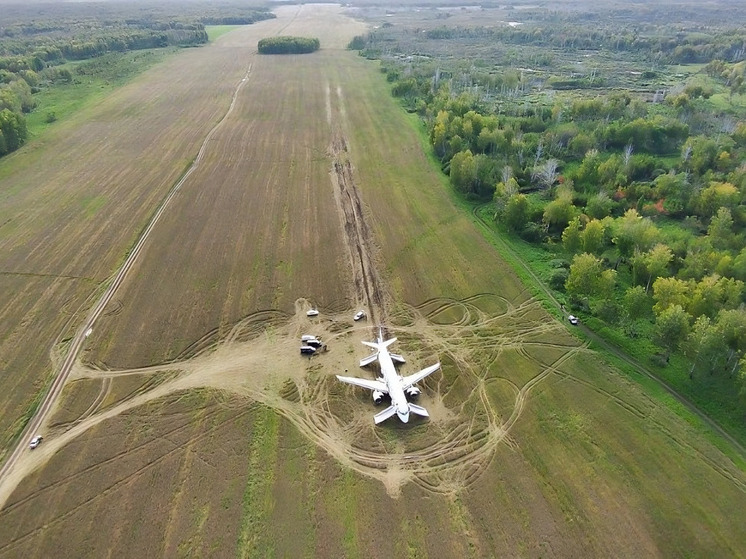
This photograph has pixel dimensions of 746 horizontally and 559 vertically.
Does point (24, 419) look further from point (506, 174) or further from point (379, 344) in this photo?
point (506, 174)

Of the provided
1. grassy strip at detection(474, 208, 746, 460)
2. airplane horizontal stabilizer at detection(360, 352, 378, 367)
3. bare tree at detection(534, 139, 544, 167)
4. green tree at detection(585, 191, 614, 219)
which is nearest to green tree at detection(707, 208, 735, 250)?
green tree at detection(585, 191, 614, 219)

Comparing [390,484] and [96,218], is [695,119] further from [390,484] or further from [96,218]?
[96,218]

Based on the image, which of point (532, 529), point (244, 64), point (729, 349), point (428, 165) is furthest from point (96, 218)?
point (244, 64)

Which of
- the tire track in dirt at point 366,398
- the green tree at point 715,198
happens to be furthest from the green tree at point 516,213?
the green tree at point 715,198

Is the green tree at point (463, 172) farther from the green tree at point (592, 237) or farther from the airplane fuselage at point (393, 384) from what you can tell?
the airplane fuselage at point (393, 384)

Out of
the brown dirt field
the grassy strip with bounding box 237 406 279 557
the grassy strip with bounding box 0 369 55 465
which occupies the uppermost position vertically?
the brown dirt field

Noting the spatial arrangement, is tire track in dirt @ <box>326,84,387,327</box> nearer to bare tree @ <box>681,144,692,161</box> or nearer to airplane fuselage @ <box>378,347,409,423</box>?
airplane fuselage @ <box>378,347,409,423</box>
